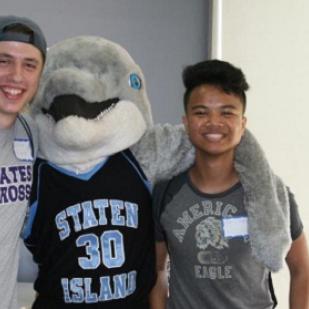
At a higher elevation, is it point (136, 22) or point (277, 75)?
point (136, 22)

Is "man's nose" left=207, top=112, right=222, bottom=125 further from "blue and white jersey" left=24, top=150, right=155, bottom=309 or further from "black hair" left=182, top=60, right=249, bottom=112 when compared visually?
"blue and white jersey" left=24, top=150, right=155, bottom=309

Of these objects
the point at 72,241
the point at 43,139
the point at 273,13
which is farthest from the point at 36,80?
the point at 273,13

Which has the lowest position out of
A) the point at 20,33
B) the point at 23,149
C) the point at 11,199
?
the point at 11,199

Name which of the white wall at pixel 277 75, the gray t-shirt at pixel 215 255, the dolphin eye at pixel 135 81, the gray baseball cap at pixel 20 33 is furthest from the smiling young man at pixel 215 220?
the white wall at pixel 277 75

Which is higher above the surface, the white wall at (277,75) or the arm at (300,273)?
the white wall at (277,75)

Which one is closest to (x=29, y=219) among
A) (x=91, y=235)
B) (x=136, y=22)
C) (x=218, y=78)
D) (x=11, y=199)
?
(x=11, y=199)

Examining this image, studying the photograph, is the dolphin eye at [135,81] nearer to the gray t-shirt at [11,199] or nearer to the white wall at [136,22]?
the gray t-shirt at [11,199]

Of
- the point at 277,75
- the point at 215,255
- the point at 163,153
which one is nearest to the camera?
the point at 215,255

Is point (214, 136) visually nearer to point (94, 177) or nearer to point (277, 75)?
point (94, 177)

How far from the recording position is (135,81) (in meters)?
1.41

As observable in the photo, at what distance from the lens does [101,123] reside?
1.27 meters

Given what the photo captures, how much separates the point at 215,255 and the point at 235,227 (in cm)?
10

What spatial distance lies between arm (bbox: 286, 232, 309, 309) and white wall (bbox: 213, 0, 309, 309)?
706mm

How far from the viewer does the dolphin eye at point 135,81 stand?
1393 millimetres
